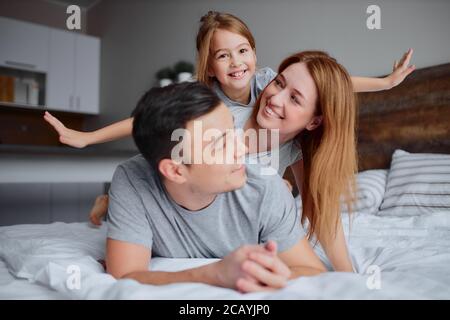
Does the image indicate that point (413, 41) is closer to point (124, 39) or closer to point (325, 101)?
point (325, 101)

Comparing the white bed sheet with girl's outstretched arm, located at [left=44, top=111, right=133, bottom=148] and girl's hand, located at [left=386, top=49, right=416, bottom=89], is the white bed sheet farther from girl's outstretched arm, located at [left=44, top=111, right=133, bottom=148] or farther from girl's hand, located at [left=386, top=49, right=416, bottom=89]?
girl's hand, located at [left=386, top=49, right=416, bottom=89]

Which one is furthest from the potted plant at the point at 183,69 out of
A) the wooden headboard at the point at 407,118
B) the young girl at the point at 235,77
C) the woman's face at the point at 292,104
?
the woman's face at the point at 292,104

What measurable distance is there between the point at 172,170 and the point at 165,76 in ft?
8.65

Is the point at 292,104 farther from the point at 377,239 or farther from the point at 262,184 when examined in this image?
the point at 377,239

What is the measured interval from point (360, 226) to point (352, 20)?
1150 mm

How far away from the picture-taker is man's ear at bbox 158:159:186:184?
0.74 meters

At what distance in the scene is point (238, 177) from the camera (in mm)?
736

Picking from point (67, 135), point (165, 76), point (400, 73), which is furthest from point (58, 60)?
point (400, 73)

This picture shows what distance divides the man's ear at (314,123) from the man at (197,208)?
24 centimetres

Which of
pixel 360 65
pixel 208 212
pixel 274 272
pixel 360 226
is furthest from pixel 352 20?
pixel 274 272

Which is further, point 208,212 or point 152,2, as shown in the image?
point 152,2

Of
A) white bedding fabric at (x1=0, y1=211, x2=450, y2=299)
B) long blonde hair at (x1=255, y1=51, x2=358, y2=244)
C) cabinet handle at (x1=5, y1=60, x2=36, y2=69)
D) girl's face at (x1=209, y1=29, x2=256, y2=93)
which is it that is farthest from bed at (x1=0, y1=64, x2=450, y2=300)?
cabinet handle at (x1=5, y1=60, x2=36, y2=69)

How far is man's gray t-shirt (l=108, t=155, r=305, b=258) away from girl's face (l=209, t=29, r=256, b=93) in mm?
483
